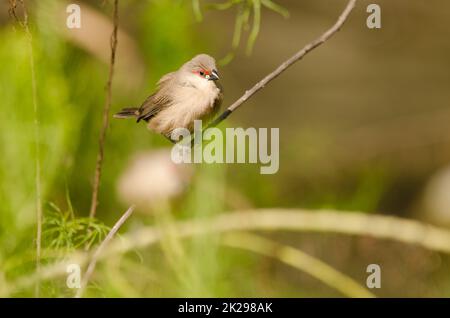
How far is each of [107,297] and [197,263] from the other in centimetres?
13

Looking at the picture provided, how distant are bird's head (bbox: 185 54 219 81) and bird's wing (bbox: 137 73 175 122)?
0.08 m

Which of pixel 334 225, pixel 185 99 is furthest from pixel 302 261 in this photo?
pixel 185 99

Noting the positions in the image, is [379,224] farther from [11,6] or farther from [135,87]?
[11,6]

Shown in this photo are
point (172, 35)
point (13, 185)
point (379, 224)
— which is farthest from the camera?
point (172, 35)

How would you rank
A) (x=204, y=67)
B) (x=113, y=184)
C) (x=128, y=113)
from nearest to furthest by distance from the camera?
(x=204, y=67)
(x=128, y=113)
(x=113, y=184)

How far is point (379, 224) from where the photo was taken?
128cm

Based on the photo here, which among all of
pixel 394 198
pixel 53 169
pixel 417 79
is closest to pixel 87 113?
pixel 53 169

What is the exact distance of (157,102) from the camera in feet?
4.01

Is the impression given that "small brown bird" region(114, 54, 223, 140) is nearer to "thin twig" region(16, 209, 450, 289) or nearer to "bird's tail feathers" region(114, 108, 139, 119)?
"bird's tail feathers" region(114, 108, 139, 119)

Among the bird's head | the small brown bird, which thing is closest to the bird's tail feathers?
the small brown bird

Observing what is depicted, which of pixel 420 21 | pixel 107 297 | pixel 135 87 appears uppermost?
pixel 420 21

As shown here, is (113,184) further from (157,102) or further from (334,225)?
(334,225)

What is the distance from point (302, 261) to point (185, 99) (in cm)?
32

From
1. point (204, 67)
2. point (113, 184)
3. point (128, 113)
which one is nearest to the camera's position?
point (204, 67)
